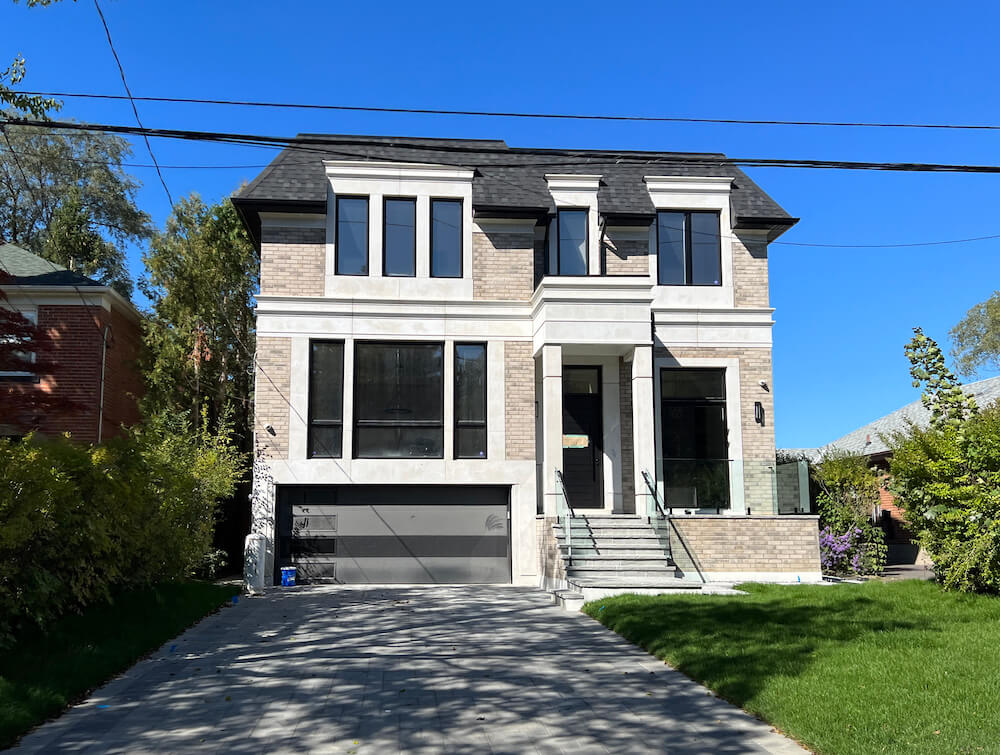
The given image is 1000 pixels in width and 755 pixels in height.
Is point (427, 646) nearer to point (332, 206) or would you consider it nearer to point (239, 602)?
point (239, 602)

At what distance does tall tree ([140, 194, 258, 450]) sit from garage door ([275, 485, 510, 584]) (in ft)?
12.8

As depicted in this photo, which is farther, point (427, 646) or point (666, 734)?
point (427, 646)

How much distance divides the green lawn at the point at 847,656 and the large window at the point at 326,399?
713 centimetres

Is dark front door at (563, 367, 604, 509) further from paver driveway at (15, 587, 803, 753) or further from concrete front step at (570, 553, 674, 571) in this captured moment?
paver driveway at (15, 587, 803, 753)

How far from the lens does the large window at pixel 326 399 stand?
17.7 meters

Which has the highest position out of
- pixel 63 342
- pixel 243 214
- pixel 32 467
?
pixel 243 214

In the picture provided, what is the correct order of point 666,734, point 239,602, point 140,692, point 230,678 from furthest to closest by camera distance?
point 239,602, point 230,678, point 140,692, point 666,734

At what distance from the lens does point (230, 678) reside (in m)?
8.26

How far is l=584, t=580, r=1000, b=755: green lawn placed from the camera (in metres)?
5.89

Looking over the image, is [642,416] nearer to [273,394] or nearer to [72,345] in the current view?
[273,394]

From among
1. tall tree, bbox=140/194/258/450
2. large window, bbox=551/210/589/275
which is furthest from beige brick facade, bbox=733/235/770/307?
tall tree, bbox=140/194/258/450

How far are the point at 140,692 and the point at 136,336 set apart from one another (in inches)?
635

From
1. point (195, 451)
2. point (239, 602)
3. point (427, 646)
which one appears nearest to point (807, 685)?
point (427, 646)

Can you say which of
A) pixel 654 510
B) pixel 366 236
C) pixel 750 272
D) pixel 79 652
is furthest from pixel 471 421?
pixel 79 652
